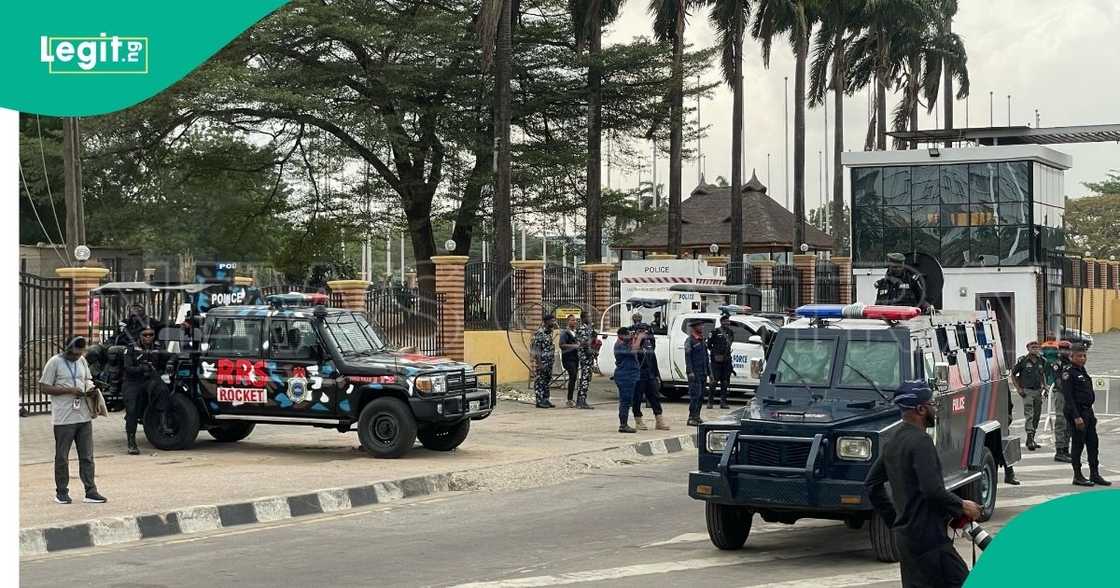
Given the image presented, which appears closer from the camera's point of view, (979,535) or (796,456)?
(979,535)

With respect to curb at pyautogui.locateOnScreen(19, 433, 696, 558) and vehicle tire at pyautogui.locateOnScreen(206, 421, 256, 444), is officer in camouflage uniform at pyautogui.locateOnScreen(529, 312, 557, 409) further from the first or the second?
curb at pyautogui.locateOnScreen(19, 433, 696, 558)

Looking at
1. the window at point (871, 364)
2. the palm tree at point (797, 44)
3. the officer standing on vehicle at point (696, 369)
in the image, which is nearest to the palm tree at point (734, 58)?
the palm tree at point (797, 44)

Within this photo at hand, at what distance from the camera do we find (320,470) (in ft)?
55.4

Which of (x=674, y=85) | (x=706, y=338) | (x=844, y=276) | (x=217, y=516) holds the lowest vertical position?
(x=217, y=516)

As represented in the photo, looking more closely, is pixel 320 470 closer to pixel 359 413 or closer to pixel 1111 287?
pixel 359 413

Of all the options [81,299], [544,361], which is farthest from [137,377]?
[544,361]

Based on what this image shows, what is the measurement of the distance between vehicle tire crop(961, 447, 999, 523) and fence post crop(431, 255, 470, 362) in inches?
646

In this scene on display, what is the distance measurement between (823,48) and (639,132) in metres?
12.7

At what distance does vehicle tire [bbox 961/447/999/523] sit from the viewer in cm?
1258

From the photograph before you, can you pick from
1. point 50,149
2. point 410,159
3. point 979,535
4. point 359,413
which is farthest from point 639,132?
point 979,535

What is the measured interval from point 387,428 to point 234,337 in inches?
96.8

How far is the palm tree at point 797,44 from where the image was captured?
45594mm

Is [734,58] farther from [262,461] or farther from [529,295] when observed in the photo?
[262,461]

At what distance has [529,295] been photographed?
3050cm
